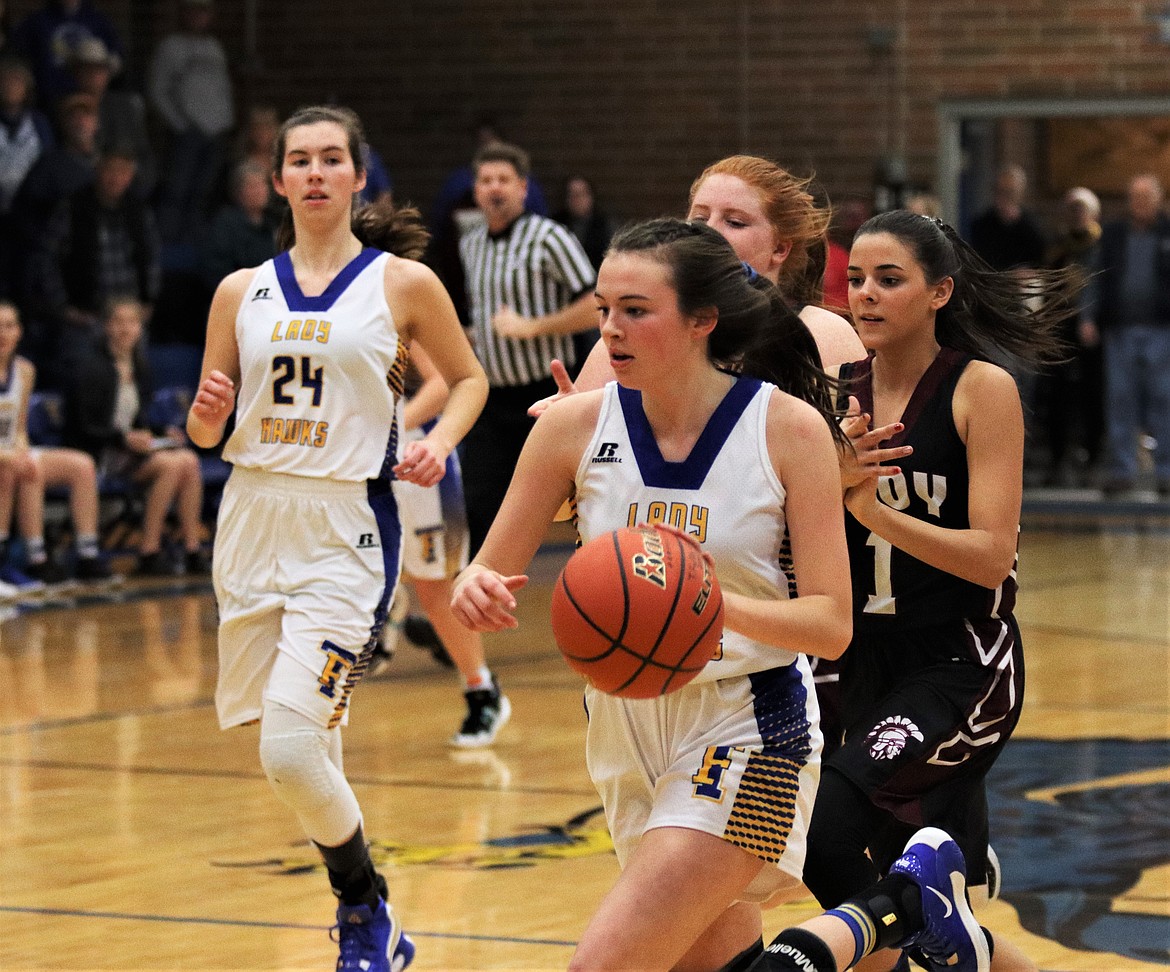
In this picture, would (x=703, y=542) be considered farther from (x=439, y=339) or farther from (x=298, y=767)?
(x=439, y=339)

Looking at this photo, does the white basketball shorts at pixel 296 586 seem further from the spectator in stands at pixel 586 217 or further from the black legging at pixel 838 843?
the spectator in stands at pixel 586 217

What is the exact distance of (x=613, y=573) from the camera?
3057 millimetres

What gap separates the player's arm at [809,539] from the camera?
10.5ft

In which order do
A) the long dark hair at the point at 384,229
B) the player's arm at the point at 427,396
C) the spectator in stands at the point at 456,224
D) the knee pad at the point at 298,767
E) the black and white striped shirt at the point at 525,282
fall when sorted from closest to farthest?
the knee pad at the point at 298,767
the long dark hair at the point at 384,229
the player's arm at the point at 427,396
the black and white striped shirt at the point at 525,282
the spectator in stands at the point at 456,224

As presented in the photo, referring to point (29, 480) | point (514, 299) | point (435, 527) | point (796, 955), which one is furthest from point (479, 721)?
point (29, 480)

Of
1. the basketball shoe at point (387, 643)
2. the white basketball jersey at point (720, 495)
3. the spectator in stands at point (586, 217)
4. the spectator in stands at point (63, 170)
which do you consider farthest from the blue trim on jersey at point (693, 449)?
the spectator in stands at point (586, 217)

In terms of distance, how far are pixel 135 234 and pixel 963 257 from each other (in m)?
8.98

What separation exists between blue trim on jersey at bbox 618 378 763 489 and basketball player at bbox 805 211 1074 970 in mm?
517

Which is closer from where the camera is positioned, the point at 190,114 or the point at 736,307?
the point at 736,307

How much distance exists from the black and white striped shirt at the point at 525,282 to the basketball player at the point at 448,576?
0.72m

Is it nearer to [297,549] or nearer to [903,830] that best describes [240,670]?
[297,549]

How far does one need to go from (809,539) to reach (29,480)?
806 cm

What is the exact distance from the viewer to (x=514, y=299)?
8102 mm

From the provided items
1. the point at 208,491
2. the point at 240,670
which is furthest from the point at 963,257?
the point at 208,491
